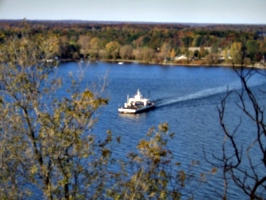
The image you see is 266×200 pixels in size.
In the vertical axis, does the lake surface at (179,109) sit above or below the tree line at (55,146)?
below

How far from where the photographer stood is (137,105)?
1070 centimetres

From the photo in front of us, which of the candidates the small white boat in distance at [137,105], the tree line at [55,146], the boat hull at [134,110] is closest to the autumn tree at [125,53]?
the small white boat in distance at [137,105]

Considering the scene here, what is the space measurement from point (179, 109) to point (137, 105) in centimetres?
98

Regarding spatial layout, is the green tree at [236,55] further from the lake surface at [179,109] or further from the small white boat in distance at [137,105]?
the small white boat in distance at [137,105]

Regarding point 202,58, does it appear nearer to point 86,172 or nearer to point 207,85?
point 207,85

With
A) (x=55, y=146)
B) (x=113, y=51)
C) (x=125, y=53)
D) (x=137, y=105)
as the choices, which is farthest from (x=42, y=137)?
(x=125, y=53)

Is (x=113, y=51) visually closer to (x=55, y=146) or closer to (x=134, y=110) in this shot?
(x=134, y=110)

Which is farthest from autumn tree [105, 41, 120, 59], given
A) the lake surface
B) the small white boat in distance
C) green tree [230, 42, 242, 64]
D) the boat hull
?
the boat hull

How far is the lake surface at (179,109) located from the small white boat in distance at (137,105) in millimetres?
146

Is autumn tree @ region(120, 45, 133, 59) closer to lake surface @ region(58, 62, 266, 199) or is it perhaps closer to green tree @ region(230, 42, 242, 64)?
lake surface @ region(58, 62, 266, 199)

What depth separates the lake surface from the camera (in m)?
6.35

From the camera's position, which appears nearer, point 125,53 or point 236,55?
point 236,55

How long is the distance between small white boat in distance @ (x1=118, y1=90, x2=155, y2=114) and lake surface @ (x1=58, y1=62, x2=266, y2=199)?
15 cm

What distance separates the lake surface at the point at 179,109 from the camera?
250 inches
